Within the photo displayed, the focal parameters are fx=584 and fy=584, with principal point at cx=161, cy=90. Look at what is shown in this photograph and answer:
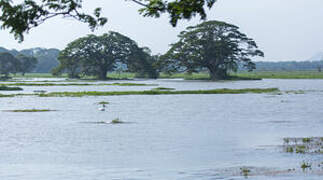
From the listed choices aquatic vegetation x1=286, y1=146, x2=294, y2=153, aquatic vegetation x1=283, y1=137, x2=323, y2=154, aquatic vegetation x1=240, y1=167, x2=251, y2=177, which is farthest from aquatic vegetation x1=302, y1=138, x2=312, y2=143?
aquatic vegetation x1=240, y1=167, x2=251, y2=177

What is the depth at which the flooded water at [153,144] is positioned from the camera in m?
21.6

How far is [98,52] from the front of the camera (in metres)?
153

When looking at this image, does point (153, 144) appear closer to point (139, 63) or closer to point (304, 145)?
point (304, 145)

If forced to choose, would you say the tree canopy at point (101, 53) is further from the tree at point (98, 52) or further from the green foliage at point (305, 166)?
the green foliage at point (305, 166)

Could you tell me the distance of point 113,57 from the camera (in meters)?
154

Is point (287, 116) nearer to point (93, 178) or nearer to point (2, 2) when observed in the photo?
point (93, 178)

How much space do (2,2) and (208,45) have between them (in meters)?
125

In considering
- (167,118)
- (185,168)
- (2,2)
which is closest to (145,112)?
(167,118)

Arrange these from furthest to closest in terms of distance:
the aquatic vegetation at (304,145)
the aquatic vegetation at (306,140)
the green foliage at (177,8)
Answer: the aquatic vegetation at (306,140), the aquatic vegetation at (304,145), the green foliage at (177,8)

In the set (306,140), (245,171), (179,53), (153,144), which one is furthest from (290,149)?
(179,53)

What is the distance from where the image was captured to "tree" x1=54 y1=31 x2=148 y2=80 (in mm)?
150875

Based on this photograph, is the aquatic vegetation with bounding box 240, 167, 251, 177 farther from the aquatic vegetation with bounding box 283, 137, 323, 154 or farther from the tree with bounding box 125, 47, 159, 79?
the tree with bounding box 125, 47, 159, 79

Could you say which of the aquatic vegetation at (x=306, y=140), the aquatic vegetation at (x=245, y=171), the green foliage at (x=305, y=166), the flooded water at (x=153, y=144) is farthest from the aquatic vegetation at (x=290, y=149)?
the aquatic vegetation at (x=245, y=171)

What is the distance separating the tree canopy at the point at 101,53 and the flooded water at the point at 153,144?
101 metres
